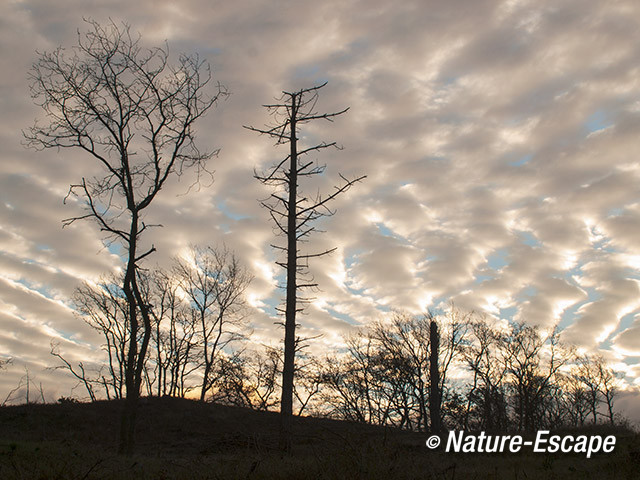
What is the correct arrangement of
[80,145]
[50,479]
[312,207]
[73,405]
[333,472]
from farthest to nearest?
1. [73,405]
2. [80,145]
3. [312,207]
4. [50,479]
5. [333,472]

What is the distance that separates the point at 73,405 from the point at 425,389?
26.4 meters

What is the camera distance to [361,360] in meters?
43.8

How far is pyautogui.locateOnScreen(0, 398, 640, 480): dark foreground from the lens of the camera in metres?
6.53

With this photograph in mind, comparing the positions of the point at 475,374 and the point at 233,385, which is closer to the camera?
the point at 233,385

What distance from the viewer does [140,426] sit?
23812mm

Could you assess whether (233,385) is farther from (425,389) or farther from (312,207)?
(312,207)

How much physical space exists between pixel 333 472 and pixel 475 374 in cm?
4158

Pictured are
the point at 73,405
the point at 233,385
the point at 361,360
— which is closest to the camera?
the point at 73,405

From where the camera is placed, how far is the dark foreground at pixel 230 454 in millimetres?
6531

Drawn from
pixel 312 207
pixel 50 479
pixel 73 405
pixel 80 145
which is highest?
pixel 80 145

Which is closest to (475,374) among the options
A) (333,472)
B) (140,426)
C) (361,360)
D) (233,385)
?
(361,360)

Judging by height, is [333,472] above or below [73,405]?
below

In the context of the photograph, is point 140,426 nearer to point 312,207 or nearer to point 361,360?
point 312,207

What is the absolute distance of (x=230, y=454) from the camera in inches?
374
